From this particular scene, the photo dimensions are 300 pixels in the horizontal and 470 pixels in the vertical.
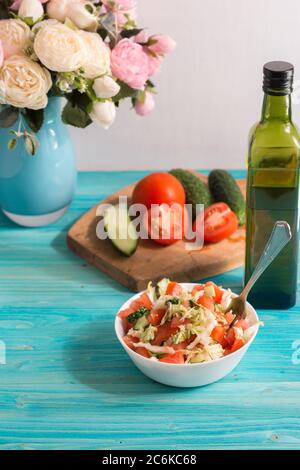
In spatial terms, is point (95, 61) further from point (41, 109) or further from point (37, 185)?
point (37, 185)

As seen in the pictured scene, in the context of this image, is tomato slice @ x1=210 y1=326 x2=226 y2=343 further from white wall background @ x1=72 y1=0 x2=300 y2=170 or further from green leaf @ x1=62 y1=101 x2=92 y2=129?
white wall background @ x1=72 y1=0 x2=300 y2=170

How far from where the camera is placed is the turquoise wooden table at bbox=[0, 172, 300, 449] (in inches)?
50.2

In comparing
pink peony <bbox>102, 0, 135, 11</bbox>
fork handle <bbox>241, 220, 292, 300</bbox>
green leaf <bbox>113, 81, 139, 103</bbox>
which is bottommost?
fork handle <bbox>241, 220, 292, 300</bbox>

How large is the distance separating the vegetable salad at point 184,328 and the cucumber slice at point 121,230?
0.85 ft

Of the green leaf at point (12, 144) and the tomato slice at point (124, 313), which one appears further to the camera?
the green leaf at point (12, 144)

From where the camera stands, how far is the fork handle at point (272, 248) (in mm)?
1437

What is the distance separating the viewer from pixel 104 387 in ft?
4.56

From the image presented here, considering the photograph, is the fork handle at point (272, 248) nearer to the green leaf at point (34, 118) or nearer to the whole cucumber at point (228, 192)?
the whole cucumber at point (228, 192)

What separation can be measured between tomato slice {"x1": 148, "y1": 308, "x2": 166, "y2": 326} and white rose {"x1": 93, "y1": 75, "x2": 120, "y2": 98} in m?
0.46

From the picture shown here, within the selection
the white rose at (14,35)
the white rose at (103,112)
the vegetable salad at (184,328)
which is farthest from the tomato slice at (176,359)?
the white rose at (14,35)

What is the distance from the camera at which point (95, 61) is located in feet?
5.20

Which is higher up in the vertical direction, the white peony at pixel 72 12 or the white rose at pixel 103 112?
the white peony at pixel 72 12

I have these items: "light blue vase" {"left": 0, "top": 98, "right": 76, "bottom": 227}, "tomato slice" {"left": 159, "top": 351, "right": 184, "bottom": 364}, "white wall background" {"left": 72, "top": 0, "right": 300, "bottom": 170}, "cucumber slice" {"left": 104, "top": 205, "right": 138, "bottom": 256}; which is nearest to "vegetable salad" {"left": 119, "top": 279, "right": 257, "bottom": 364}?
"tomato slice" {"left": 159, "top": 351, "right": 184, "bottom": 364}

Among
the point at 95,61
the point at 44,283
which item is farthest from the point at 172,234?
the point at 95,61
